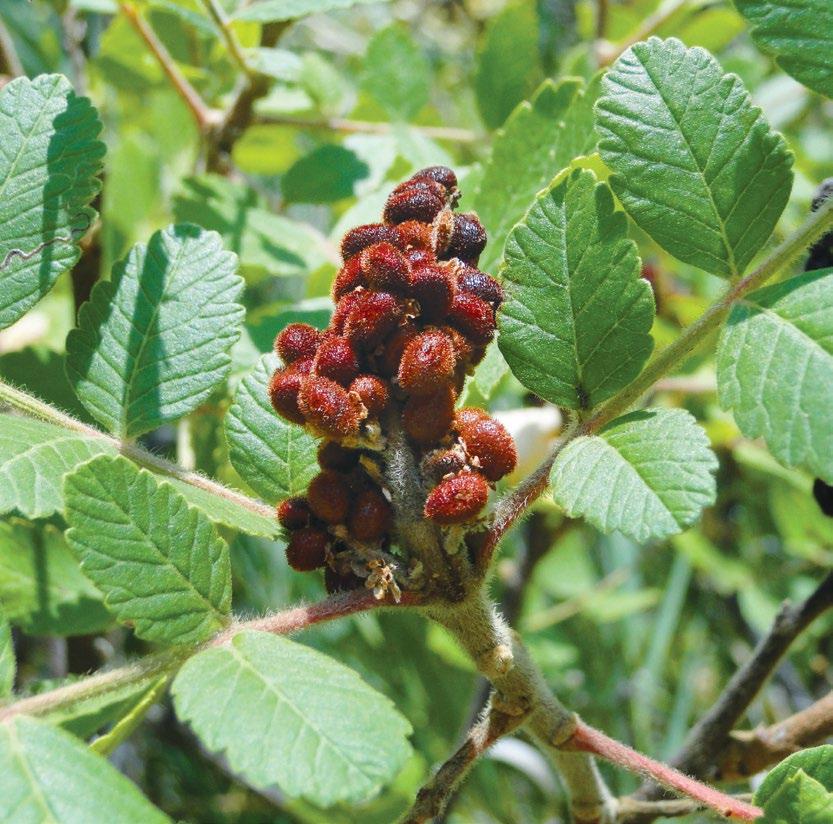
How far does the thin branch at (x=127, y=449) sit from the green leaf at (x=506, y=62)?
86cm

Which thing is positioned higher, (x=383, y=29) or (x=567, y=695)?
(x=383, y=29)

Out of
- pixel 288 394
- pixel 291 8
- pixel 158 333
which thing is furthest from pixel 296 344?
pixel 291 8

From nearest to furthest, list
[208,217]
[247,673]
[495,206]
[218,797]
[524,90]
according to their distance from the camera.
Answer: [247,673], [495,206], [208,217], [524,90], [218,797]

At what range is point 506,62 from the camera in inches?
57.9

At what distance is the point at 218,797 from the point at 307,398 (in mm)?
1386

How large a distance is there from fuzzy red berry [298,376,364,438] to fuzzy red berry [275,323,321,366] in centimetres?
7

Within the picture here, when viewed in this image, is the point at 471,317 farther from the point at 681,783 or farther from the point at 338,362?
the point at 681,783

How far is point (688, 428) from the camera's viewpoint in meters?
0.66

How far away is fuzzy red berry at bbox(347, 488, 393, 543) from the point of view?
710mm

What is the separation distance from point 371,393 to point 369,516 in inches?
3.4

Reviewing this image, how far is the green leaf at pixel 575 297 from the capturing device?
724 millimetres

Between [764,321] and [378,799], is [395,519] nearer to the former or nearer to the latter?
[764,321]

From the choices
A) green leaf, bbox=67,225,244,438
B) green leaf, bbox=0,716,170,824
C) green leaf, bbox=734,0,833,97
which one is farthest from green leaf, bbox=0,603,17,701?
green leaf, bbox=734,0,833,97

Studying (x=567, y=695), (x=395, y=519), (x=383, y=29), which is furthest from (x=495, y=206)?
(x=567, y=695)
